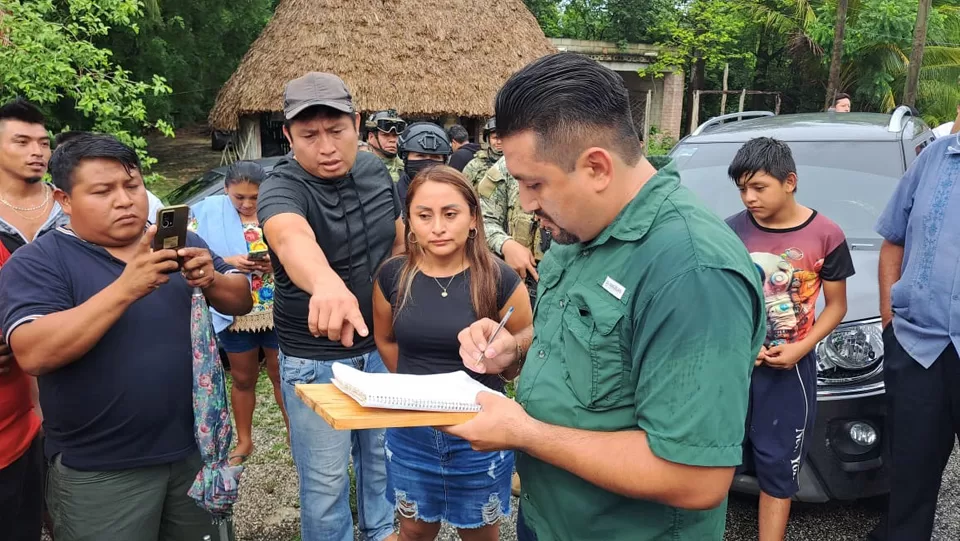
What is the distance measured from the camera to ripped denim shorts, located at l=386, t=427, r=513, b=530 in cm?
260

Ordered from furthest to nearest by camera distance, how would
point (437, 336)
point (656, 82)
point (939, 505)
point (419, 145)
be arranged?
point (656, 82)
point (419, 145)
point (939, 505)
point (437, 336)

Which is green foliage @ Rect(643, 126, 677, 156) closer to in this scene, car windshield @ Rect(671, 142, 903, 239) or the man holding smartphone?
car windshield @ Rect(671, 142, 903, 239)

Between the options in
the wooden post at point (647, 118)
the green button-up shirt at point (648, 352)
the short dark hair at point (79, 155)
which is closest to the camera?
the green button-up shirt at point (648, 352)

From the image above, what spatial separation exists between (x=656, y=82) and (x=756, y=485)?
20.7 meters

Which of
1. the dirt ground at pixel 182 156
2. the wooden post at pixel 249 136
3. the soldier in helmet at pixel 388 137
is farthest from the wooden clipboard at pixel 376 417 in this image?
the dirt ground at pixel 182 156

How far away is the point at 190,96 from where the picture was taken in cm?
1677

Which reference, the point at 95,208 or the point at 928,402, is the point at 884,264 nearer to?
the point at 928,402

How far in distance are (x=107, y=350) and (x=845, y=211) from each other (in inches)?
156

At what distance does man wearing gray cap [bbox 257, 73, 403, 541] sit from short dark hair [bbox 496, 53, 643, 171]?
4.42 ft

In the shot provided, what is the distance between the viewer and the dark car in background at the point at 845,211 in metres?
3.02

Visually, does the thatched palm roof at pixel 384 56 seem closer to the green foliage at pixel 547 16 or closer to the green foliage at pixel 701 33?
the green foliage at pixel 701 33

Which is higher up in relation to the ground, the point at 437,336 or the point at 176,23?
the point at 176,23

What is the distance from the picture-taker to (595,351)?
1.42 m

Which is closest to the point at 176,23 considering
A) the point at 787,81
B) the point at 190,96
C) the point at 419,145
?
the point at 190,96
